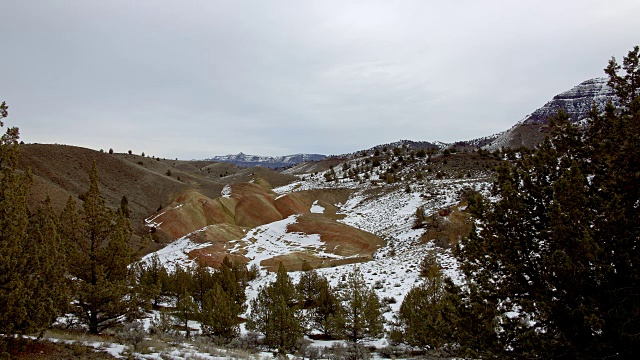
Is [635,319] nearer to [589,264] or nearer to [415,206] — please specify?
[589,264]

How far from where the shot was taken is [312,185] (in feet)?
223

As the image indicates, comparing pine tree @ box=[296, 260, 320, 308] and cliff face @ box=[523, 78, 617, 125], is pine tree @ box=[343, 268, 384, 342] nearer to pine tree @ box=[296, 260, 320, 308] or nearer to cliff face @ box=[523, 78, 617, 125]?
pine tree @ box=[296, 260, 320, 308]

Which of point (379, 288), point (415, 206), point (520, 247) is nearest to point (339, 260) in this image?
point (379, 288)

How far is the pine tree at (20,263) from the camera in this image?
6777mm

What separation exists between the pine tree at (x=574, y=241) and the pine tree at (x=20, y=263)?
8567 mm

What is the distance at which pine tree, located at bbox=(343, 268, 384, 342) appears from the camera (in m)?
16.9

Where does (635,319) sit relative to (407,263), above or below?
above

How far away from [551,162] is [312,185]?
202 ft

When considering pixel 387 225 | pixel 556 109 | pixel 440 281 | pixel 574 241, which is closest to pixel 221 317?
pixel 440 281

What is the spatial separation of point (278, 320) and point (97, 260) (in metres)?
8.30

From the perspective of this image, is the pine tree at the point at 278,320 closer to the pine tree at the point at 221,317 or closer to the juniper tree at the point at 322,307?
the pine tree at the point at 221,317

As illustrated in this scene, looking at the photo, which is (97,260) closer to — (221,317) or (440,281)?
(221,317)

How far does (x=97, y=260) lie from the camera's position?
1157cm

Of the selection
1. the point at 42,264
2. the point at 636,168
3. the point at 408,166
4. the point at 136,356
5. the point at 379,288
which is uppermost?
the point at 408,166
